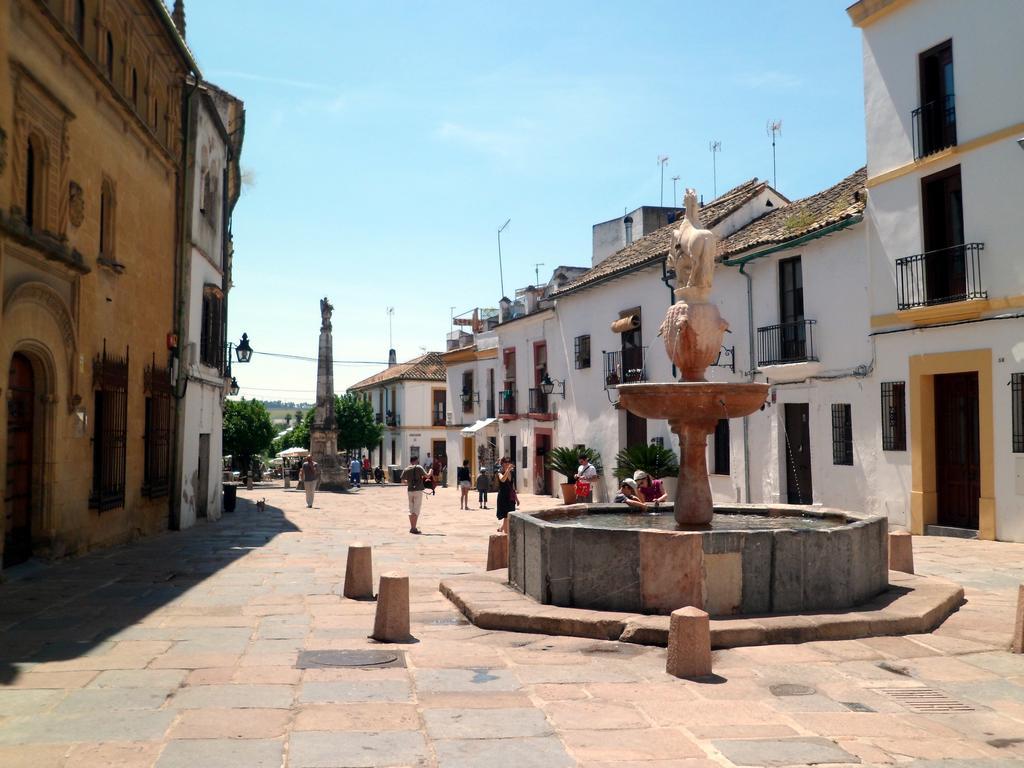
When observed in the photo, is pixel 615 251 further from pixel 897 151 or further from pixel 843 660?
pixel 843 660

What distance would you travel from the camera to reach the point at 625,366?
2522cm

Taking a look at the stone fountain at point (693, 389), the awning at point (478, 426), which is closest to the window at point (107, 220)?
the stone fountain at point (693, 389)

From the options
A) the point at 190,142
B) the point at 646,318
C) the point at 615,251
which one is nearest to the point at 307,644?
the point at 190,142

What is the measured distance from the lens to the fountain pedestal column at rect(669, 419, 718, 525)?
355 inches

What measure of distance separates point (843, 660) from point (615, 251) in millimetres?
25216

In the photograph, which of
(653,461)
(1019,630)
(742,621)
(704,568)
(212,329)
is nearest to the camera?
(1019,630)

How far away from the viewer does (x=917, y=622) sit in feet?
24.7

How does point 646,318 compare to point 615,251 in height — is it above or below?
below

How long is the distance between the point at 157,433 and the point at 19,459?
5319 millimetres

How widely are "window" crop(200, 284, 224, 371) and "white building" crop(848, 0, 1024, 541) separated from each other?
13.6 metres

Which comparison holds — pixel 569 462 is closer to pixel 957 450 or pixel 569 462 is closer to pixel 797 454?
pixel 797 454

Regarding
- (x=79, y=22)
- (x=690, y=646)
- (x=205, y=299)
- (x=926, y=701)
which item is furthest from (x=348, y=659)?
(x=205, y=299)

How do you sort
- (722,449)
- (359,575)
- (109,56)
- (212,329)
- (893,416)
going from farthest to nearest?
(722,449) < (212,329) < (893,416) < (109,56) < (359,575)

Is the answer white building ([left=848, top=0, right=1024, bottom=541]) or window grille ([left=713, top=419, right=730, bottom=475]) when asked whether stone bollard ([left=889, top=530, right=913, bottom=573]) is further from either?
window grille ([left=713, top=419, right=730, bottom=475])
